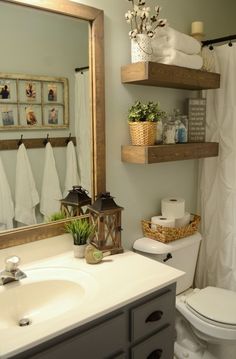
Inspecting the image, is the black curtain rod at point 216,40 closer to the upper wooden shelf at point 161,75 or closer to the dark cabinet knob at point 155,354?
the upper wooden shelf at point 161,75

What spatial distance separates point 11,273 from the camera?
4.38 ft

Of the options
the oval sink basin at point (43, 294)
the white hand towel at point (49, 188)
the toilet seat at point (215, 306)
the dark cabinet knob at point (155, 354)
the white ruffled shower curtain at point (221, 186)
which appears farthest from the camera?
the white ruffled shower curtain at point (221, 186)

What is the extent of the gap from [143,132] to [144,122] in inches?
2.0

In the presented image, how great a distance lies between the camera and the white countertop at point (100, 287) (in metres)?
1.00

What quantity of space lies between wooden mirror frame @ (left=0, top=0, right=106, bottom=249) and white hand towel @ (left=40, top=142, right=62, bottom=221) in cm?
7

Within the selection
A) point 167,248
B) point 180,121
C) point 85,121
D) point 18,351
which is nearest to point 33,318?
point 18,351

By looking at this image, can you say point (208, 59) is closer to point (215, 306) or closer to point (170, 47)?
point (170, 47)

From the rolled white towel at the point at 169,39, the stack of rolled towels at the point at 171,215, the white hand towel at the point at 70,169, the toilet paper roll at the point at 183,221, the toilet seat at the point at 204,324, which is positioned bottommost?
the toilet seat at the point at 204,324

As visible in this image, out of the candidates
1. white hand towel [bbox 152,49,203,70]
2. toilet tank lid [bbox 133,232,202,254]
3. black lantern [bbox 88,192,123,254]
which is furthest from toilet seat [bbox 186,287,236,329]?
white hand towel [bbox 152,49,203,70]

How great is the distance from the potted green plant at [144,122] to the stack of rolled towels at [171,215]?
433mm

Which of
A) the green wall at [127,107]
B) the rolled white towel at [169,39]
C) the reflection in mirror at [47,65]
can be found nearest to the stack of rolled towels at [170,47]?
the rolled white towel at [169,39]

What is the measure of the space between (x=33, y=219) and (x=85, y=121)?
55cm

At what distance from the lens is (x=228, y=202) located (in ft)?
6.98

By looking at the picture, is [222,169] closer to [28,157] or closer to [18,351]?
[28,157]
